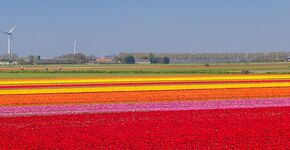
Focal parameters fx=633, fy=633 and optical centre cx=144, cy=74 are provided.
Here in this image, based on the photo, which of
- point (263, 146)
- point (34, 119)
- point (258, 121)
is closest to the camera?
point (263, 146)

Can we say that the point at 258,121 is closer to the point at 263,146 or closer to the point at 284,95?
the point at 263,146

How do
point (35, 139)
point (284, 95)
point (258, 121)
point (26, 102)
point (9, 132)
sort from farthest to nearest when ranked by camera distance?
point (284, 95)
point (26, 102)
point (258, 121)
point (9, 132)
point (35, 139)

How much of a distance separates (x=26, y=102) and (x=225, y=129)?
14290 millimetres

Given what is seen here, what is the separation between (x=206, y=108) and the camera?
985 inches

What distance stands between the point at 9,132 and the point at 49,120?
3293 millimetres

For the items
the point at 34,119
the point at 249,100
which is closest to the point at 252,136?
the point at 34,119

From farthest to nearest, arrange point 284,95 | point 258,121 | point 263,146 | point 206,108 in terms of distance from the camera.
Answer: point 284,95 < point 206,108 < point 258,121 < point 263,146

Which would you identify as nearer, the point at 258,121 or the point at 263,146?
the point at 263,146

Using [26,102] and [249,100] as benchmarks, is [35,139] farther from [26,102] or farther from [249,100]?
[249,100]

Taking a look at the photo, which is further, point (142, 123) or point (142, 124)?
point (142, 123)

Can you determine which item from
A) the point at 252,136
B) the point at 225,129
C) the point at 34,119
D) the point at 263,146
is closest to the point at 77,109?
the point at 34,119

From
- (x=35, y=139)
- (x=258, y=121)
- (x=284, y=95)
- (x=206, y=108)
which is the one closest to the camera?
(x=35, y=139)

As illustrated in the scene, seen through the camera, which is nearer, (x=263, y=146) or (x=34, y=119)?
(x=263, y=146)

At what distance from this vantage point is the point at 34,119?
2094 cm
